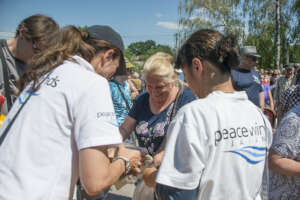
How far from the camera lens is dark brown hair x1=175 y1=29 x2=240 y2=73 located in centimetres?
122

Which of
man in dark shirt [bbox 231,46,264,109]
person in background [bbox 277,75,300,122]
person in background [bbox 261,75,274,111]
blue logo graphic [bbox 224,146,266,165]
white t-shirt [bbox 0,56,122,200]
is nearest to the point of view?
white t-shirt [bbox 0,56,122,200]

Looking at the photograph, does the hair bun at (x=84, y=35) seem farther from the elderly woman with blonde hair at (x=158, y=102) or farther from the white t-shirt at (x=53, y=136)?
the elderly woman with blonde hair at (x=158, y=102)

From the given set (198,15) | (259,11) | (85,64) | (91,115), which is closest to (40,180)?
(91,115)

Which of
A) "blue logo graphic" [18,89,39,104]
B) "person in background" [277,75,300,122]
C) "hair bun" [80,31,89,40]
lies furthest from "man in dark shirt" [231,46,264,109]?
"blue logo graphic" [18,89,39,104]

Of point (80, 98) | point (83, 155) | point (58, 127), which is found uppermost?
point (80, 98)

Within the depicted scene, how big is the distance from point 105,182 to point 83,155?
15 cm

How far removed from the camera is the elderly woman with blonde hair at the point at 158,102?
7.07 ft

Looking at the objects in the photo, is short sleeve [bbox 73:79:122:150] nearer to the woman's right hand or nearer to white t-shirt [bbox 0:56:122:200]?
white t-shirt [bbox 0:56:122:200]

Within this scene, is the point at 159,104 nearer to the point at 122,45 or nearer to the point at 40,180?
the point at 122,45

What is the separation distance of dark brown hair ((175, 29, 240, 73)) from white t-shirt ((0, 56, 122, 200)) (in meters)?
0.47

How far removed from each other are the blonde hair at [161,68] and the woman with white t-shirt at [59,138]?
1.10 m

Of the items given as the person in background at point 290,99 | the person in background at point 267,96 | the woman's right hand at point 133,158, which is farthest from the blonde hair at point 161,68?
the person in background at point 267,96

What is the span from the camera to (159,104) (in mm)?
2281

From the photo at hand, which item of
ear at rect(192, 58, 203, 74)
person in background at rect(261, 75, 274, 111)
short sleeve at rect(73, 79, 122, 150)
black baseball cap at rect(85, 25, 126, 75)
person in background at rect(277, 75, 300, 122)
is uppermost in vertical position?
black baseball cap at rect(85, 25, 126, 75)
